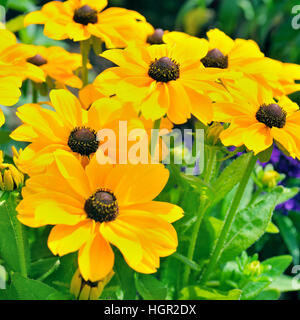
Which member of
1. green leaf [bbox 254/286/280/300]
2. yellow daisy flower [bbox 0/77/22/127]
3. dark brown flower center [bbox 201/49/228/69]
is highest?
dark brown flower center [bbox 201/49/228/69]

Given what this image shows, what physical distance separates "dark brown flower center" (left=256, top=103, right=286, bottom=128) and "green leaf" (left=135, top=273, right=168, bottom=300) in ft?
0.93

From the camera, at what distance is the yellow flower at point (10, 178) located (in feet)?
2.13

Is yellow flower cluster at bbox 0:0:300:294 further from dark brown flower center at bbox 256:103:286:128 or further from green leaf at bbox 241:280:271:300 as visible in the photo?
green leaf at bbox 241:280:271:300

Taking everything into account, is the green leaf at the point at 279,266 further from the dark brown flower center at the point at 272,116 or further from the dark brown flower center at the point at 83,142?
the dark brown flower center at the point at 83,142

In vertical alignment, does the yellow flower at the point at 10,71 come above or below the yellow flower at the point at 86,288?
above

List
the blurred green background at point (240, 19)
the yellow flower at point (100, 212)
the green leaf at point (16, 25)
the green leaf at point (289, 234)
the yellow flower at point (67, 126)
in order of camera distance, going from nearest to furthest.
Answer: the yellow flower at point (100, 212)
the yellow flower at point (67, 126)
the green leaf at point (289, 234)
the green leaf at point (16, 25)
the blurred green background at point (240, 19)

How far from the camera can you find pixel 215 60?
0.82 m

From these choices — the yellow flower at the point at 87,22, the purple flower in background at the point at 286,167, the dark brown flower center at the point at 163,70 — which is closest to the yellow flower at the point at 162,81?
Answer: the dark brown flower center at the point at 163,70

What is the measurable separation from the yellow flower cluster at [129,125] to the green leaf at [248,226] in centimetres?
21

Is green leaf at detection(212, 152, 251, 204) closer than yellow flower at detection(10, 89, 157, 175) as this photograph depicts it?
No

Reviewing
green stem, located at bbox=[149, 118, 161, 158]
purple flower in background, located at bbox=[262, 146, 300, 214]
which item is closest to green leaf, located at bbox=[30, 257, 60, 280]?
green stem, located at bbox=[149, 118, 161, 158]

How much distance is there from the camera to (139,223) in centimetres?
62

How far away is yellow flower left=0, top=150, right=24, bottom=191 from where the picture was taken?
0.65m
